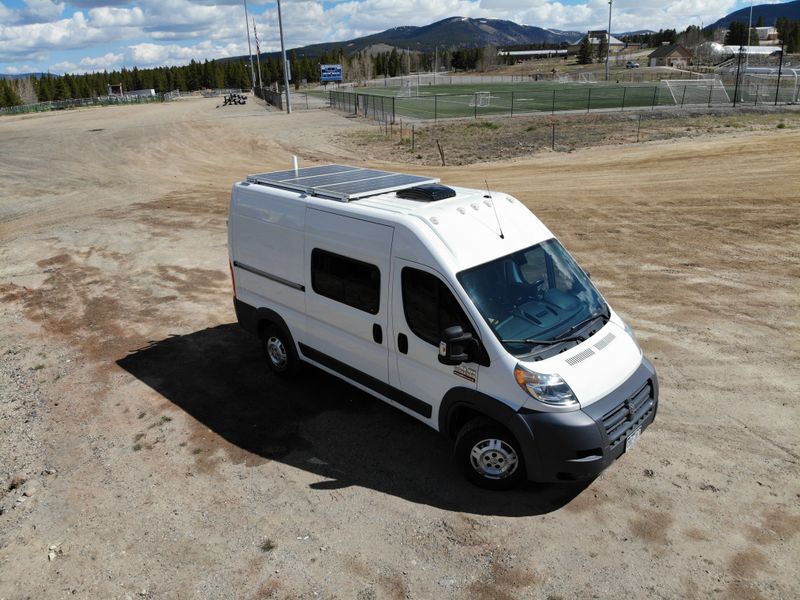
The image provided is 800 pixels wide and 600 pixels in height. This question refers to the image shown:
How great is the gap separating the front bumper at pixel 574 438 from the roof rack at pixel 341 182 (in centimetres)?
311

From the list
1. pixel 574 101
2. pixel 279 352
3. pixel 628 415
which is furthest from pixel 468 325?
pixel 574 101

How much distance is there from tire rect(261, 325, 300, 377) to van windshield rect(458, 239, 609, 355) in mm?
2960

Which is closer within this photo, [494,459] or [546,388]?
[546,388]

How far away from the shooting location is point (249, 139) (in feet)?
109

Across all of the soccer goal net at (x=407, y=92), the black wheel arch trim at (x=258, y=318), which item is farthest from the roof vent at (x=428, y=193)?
the soccer goal net at (x=407, y=92)

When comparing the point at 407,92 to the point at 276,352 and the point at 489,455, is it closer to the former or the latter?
the point at 276,352

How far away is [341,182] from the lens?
7348mm

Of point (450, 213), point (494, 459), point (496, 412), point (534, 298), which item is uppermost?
point (450, 213)

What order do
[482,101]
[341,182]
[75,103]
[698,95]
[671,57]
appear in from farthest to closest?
[671,57] → [75,103] → [482,101] → [698,95] → [341,182]

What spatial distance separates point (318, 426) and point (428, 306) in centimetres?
218

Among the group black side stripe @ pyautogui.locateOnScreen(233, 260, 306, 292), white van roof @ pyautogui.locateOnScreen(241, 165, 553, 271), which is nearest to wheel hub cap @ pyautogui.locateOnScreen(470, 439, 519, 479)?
white van roof @ pyautogui.locateOnScreen(241, 165, 553, 271)

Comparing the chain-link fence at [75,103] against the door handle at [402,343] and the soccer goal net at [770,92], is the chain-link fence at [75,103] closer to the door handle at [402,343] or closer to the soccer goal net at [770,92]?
the soccer goal net at [770,92]

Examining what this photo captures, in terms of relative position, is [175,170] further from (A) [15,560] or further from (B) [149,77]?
(B) [149,77]

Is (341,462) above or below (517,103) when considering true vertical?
below
